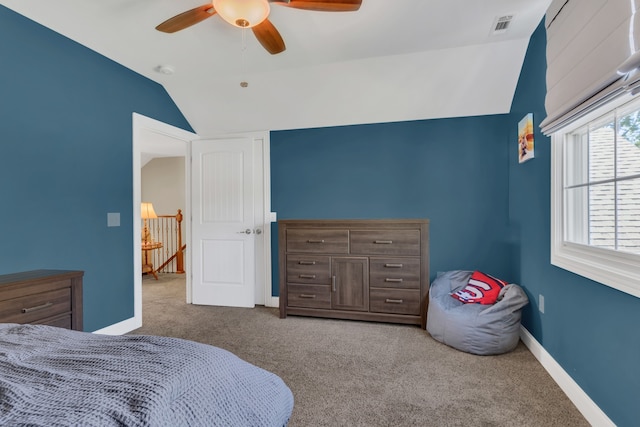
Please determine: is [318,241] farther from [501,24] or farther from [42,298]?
[501,24]

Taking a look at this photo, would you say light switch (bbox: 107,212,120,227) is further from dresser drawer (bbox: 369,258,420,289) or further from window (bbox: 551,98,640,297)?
window (bbox: 551,98,640,297)

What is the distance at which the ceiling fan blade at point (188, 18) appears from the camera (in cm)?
189

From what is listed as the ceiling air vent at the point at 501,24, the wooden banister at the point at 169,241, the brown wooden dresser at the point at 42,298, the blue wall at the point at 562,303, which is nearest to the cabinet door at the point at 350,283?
the blue wall at the point at 562,303

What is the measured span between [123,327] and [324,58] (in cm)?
317

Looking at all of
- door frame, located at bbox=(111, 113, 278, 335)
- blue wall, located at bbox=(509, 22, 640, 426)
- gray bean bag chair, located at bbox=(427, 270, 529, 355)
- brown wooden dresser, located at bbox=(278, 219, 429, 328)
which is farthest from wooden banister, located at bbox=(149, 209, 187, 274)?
blue wall, located at bbox=(509, 22, 640, 426)

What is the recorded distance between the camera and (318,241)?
340cm

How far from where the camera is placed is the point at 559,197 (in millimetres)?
2184

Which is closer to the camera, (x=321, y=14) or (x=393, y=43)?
(x=321, y=14)

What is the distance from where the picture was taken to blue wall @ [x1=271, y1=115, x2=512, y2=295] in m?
3.41

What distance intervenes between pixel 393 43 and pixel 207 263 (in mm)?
3181

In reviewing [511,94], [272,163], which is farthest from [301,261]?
[511,94]

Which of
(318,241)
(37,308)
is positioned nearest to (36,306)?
(37,308)

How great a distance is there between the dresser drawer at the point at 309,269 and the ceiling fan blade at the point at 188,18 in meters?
2.26

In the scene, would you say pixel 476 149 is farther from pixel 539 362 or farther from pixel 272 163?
pixel 272 163
